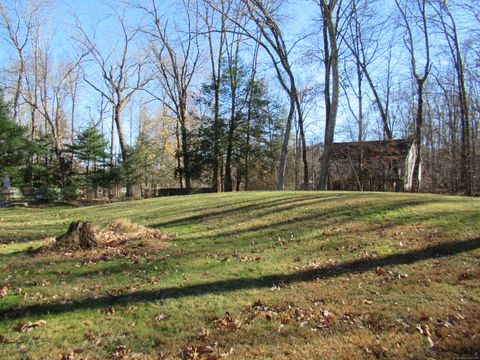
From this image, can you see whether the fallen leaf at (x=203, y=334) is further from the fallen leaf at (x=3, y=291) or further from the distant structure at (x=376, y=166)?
the distant structure at (x=376, y=166)

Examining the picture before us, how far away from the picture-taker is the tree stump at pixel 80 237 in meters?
7.46

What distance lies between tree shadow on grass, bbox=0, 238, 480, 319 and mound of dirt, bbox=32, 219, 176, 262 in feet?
5.96

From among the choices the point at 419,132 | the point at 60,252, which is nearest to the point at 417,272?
the point at 60,252

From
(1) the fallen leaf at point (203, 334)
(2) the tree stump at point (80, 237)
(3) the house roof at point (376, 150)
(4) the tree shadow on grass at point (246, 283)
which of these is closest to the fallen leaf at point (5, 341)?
(4) the tree shadow on grass at point (246, 283)

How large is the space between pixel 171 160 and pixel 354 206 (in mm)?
37310

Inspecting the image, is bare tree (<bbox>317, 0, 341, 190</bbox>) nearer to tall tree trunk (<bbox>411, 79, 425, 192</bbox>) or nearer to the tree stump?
tall tree trunk (<bbox>411, 79, 425, 192</bbox>)

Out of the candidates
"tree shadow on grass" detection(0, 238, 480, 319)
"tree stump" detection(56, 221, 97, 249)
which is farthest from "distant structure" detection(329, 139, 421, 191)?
"tree stump" detection(56, 221, 97, 249)

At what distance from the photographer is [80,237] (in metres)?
7.53

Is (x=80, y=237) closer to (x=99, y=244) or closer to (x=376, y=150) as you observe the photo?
(x=99, y=244)

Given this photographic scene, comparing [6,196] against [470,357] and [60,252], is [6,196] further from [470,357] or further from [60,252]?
[470,357]

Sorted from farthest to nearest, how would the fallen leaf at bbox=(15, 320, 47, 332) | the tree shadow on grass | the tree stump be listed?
the tree stump < the tree shadow on grass < the fallen leaf at bbox=(15, 320, 47, 332)

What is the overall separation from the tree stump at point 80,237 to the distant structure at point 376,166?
19.2 m

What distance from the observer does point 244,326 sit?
4.23 metres

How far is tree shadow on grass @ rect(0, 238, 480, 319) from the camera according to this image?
4887mm
